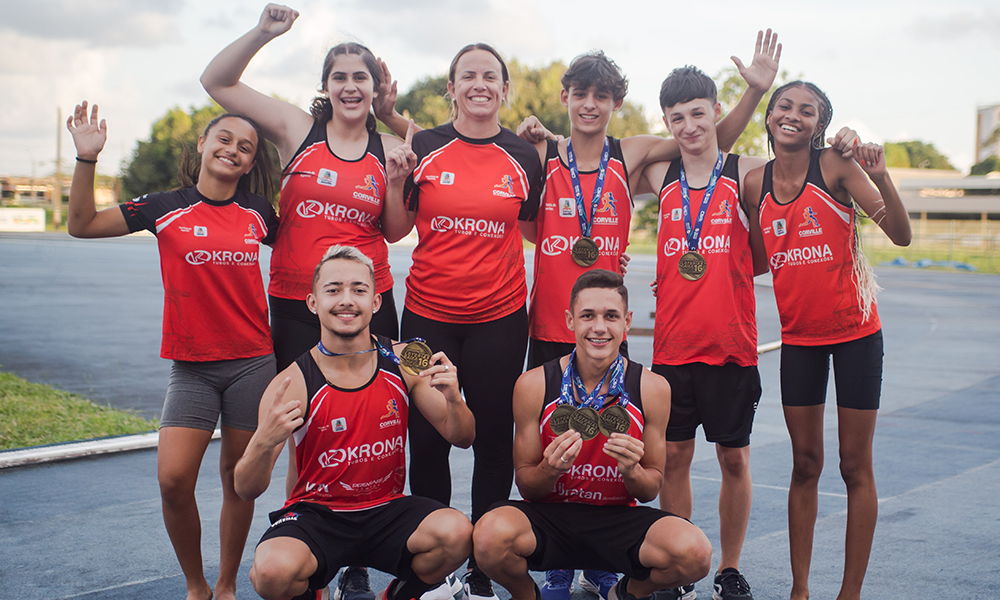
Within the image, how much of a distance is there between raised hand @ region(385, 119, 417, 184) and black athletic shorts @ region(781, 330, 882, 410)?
2.01 meters

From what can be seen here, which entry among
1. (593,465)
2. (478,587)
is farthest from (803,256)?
(478,587)

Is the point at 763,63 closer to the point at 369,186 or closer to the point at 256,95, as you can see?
the point at 369,186

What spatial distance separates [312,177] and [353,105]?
0.41m

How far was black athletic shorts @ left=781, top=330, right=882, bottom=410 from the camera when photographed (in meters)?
3.72

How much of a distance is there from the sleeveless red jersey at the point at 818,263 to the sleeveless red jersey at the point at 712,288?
21 cm

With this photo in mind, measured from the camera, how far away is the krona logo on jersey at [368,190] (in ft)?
12.8

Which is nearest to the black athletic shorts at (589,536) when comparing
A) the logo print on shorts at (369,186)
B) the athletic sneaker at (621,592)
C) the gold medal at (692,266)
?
the athletic sneaker at (621,592)

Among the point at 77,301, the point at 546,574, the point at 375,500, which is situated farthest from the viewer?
the point at 77,301

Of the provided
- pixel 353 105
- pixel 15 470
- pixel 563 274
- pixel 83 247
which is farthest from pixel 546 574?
pixel 83 247

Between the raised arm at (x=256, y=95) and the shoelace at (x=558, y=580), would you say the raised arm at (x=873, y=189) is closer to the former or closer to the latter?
the shoelace at (x=558, y=580)

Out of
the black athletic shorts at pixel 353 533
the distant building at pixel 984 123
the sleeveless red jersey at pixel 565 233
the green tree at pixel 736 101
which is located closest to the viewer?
the black athletic shorts at pixel 353 533

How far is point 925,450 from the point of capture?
282 inches

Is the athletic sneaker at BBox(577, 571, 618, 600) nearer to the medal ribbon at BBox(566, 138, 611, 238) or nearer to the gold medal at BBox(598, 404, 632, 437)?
the gold medal at BBox(598, 404, 632, 437)

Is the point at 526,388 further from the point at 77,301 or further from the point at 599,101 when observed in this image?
the point at 77,301
